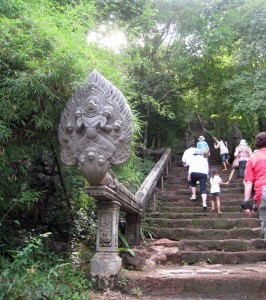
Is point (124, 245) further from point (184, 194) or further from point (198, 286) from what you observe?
point (184, 194)

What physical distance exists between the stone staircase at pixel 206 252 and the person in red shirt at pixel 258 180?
72 centimetres

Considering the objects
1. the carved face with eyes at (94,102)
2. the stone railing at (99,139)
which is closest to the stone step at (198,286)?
the stone railing at (99,139)

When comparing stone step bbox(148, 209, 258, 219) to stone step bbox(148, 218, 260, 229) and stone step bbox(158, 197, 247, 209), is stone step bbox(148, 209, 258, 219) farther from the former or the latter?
stone step bbox(158, 197, 247, 209)

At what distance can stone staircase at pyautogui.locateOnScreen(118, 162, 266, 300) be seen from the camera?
4035mm

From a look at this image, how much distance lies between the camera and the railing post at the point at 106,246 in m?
3.96

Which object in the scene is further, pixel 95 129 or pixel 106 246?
pixel 106 246

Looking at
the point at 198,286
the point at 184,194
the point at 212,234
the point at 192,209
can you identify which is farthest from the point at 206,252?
the point at 184,194

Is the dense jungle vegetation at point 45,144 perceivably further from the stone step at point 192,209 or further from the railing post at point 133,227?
the stone step at point 192,209

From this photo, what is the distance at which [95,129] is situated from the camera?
3.70 meters

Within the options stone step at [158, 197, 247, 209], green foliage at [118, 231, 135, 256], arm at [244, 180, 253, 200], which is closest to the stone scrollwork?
green foliage at [118, 231, 135, 256]

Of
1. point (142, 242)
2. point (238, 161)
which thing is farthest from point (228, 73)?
point (142, 242)

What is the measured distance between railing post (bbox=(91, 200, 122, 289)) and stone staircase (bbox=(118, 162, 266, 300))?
268 millimetres

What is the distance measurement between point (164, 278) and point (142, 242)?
1.78 m

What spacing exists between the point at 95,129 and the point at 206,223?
3.83 meters
